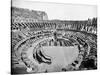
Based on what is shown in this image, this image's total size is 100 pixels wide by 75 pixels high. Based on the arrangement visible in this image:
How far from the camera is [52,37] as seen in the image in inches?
69.0

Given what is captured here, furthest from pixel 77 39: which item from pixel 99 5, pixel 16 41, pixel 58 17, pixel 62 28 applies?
pixel 16 41

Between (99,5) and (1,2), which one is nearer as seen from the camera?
(1,2)

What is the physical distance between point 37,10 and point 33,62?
0.62m

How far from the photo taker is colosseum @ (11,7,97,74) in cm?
166

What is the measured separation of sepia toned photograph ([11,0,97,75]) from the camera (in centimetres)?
166

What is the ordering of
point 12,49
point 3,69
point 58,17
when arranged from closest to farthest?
point 3,69
point 12,49
point 58,17

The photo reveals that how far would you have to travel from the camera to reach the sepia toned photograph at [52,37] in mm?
1662

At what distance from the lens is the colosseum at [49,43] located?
5.44 ft

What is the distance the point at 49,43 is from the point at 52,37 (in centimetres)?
8

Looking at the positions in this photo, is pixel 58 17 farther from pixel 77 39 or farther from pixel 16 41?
pixel 16 41

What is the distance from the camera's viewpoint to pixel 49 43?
174 cm

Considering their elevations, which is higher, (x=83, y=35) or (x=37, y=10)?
(x=37, y=10)

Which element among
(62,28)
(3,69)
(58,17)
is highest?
(58,17)

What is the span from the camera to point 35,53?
5.57 ft
